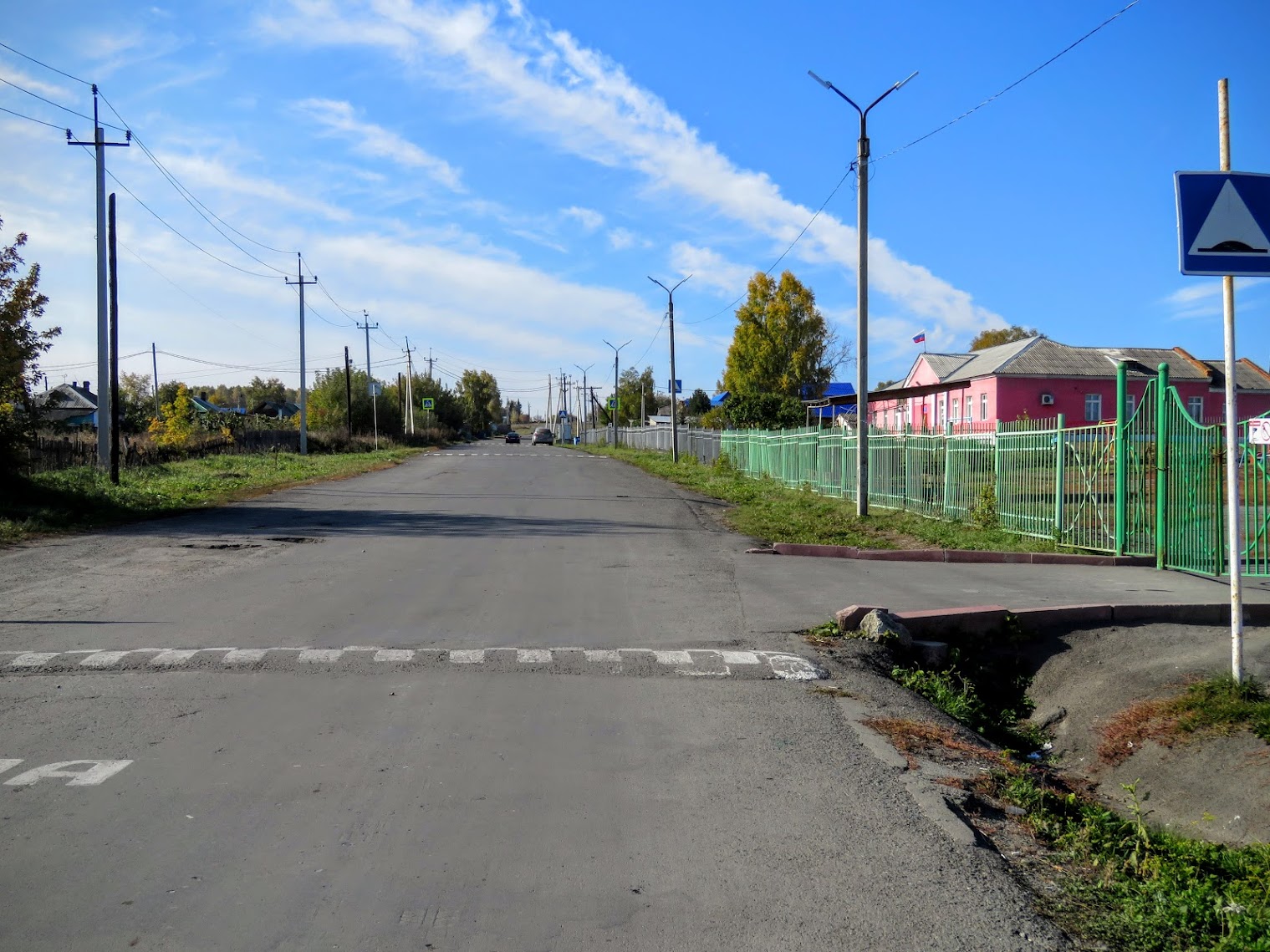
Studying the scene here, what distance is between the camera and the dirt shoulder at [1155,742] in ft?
16.5

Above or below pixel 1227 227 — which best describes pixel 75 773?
below

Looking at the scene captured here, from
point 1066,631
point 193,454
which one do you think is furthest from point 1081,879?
point 193,454

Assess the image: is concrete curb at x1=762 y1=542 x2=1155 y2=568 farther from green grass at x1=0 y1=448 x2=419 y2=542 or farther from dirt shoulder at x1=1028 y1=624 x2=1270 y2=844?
green grass at x1=0 y1=448 x2=419 y2=542

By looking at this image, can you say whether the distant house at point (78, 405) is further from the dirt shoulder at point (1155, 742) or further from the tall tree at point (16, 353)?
the dirt shoulder at point (1155, 742)

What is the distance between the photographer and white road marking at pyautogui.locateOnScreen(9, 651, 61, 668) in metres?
7.25

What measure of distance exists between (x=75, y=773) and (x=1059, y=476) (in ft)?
43.5

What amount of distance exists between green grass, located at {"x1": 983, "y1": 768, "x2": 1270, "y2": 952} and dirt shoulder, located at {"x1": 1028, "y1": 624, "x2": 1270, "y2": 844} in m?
0.29

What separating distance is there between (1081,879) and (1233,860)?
0.75 metres

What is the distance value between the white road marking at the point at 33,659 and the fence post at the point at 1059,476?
12798 mm

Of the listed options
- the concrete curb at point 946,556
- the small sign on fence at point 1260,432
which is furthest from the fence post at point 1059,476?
the small sign on fence at point 1260,432

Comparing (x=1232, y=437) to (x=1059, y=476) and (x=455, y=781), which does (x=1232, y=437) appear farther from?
(x=1059, y=476)

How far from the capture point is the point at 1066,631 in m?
8.70

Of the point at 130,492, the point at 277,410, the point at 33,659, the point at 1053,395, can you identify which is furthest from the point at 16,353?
the point at 277,410

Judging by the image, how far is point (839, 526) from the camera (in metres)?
18.3
